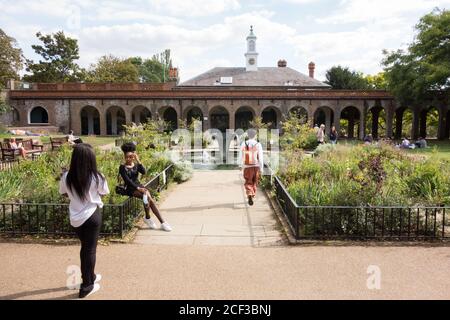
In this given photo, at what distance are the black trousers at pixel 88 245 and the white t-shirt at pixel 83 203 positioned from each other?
2.3 inches

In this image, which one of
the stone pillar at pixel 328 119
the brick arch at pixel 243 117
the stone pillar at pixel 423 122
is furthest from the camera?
the brick arch at pixel 243 117

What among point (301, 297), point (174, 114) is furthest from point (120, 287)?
point (174, 114)

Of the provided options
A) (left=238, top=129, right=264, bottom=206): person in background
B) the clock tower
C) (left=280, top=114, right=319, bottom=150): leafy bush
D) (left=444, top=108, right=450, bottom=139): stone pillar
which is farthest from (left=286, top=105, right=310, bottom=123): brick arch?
(left=238, top=129, right=264, bottom=206): person in background

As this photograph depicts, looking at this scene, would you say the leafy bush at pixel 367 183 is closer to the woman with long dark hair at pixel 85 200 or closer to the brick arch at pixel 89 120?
Result: the woman with long dark hair at pixel 85 200

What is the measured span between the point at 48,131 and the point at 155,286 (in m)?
33.0

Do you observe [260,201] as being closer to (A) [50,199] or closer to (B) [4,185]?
(A) [50,199]

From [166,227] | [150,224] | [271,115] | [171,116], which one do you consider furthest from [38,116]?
[166,227]

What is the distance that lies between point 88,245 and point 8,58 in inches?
1485

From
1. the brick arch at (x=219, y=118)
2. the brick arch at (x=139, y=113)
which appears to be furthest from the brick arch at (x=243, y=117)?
the brick arch at (x=139, y=113)

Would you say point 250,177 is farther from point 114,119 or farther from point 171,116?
point 114,119

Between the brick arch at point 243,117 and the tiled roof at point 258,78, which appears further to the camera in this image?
the tiled roof at point 258,78

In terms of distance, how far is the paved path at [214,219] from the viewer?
595cm

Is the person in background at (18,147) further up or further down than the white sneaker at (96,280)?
further up

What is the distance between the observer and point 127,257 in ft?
16.9
